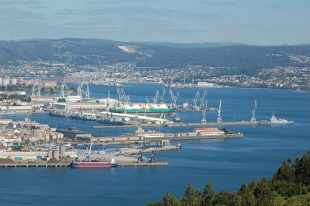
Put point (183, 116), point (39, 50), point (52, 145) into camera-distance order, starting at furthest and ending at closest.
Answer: point (39, 50)
point (183, 116)
point (52, 145)

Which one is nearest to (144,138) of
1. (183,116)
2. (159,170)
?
(159,170)

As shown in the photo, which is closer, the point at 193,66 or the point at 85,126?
the point at 85,126

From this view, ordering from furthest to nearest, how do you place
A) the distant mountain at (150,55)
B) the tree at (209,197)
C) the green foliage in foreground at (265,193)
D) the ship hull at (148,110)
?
the distant mountain at (150,55), the ship hull at (148,110), the tree at (209,197), the green foliage in foreground at (265,193)

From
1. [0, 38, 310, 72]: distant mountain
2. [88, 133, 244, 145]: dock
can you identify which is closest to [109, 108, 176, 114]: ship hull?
[88, 133, 244, 145]: dock

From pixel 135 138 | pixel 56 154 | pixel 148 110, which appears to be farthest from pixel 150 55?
pixel 56 154

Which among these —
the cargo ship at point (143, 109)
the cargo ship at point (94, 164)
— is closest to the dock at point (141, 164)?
the cargo ship at point (94, 164)

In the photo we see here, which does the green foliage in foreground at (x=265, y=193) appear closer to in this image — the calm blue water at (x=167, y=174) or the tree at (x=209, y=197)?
the tree at (x=209, y=197)

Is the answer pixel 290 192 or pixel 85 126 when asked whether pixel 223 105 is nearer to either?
pixel 85 126
